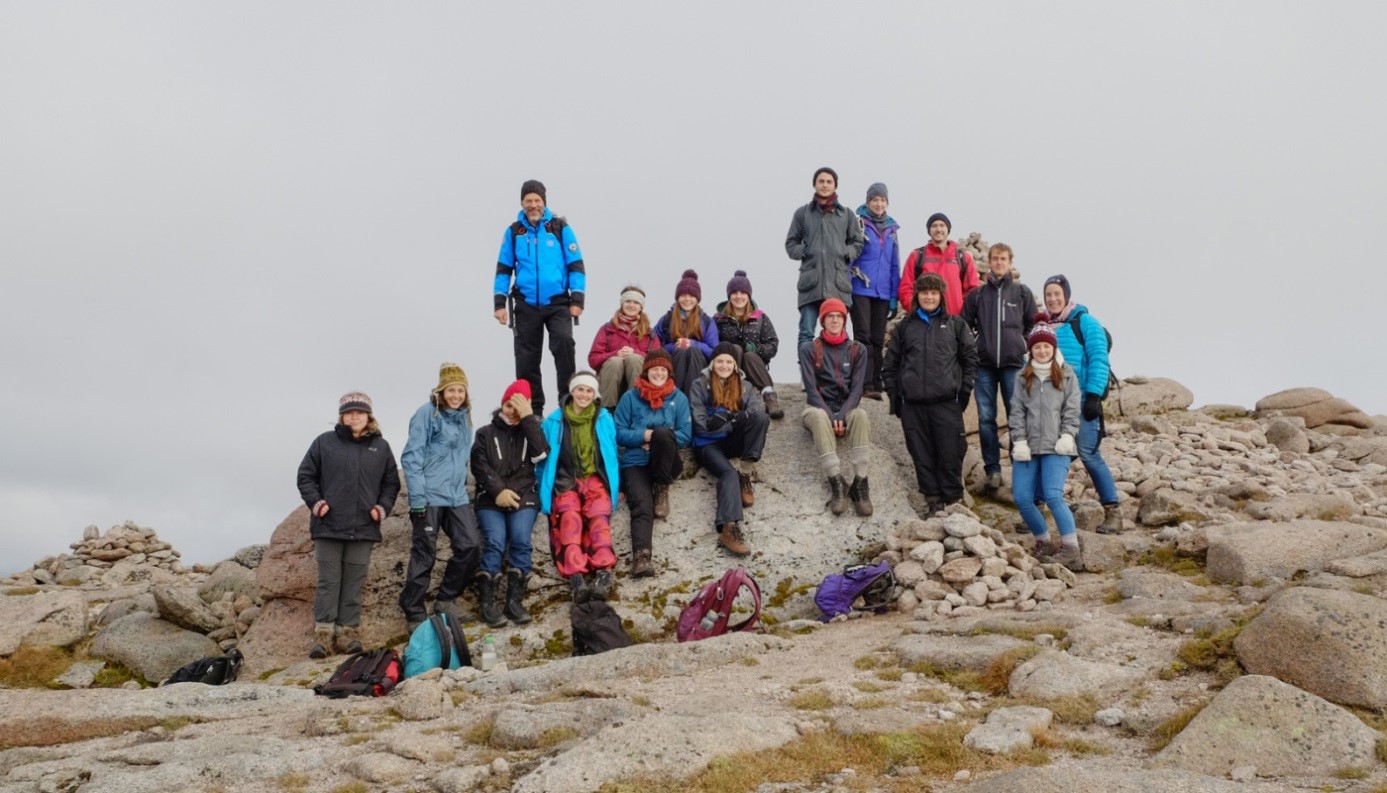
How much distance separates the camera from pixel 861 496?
49.8 ft

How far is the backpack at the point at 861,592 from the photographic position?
13008mm

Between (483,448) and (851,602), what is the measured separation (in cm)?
575

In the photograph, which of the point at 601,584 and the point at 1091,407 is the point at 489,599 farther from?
the point at 1091,407

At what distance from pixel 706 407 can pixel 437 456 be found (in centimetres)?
416

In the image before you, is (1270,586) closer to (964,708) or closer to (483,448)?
(964,708)

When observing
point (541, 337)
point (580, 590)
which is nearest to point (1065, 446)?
point (580, 590)

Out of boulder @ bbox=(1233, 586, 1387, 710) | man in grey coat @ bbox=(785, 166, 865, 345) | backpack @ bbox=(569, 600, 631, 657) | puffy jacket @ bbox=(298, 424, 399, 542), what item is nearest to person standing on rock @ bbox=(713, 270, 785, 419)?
man in grey coat @ bbox=(785, 166, 865, 345)

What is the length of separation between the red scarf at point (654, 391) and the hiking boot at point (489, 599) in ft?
11.5

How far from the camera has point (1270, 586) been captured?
1103cm

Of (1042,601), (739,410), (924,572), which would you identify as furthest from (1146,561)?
(739,410)

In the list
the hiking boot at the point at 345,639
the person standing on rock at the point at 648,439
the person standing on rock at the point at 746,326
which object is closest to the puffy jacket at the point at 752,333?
the person standing on rock at the point at 746,326

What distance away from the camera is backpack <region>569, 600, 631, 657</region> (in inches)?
481

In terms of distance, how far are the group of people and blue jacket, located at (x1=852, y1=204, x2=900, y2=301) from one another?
0.04 meters

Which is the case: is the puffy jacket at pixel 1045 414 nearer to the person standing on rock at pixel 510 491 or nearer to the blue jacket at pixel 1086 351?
the blue jacket at pixel 1086 351
